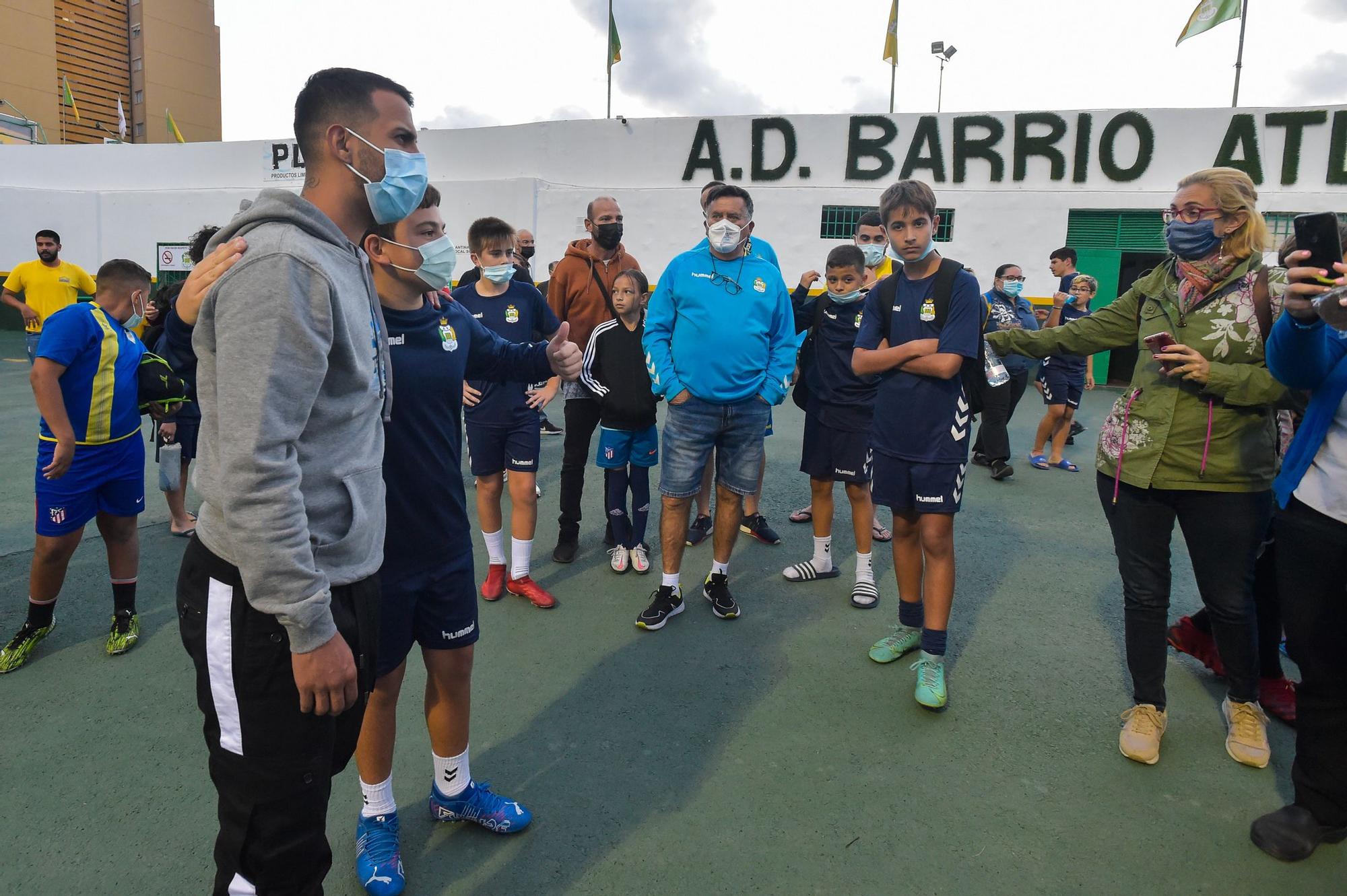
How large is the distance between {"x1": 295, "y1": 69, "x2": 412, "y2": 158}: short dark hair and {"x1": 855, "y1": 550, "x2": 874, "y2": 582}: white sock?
344 centimetres

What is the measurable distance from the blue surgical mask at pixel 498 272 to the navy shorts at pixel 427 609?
7.57 ft

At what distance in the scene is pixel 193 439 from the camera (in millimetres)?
5211

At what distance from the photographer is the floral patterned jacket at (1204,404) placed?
2.65m

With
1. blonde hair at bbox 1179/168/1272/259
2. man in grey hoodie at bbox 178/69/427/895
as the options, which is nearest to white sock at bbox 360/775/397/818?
man in grey hoodie at bbox 178/69/427/895

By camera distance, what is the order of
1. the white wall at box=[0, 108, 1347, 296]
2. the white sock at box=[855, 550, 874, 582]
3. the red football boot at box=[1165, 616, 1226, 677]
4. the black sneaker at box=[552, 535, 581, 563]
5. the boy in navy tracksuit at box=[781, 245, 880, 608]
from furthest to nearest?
1. the white wall at box=[0, 108, 1347, 296]
2. the black sneaker at box=[552, 535, 581, 563]
3. the boy in navy tracksuit at box=[781, 245, 880, 608]
4. the white sock at box=[855, 550, 874, 582]
5. the red football boot at box=[1165, 616, 1226, 677]

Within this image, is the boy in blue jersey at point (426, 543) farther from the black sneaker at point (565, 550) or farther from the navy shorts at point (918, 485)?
the black sneaker at point (565, 550)

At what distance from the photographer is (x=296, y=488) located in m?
1.40

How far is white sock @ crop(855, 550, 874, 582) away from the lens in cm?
430

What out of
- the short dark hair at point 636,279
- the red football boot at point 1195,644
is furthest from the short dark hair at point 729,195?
the red football boot at point 1195,644

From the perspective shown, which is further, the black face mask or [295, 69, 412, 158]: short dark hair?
the black face mask

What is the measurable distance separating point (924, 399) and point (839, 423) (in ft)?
4.08

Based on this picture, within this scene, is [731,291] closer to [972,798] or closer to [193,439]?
[972,798]

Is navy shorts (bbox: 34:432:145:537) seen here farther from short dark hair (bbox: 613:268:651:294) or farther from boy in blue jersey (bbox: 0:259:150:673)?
short dark hair (bbox: 613:268:651:294)

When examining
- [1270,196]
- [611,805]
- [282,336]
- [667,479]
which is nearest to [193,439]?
[667,479]
